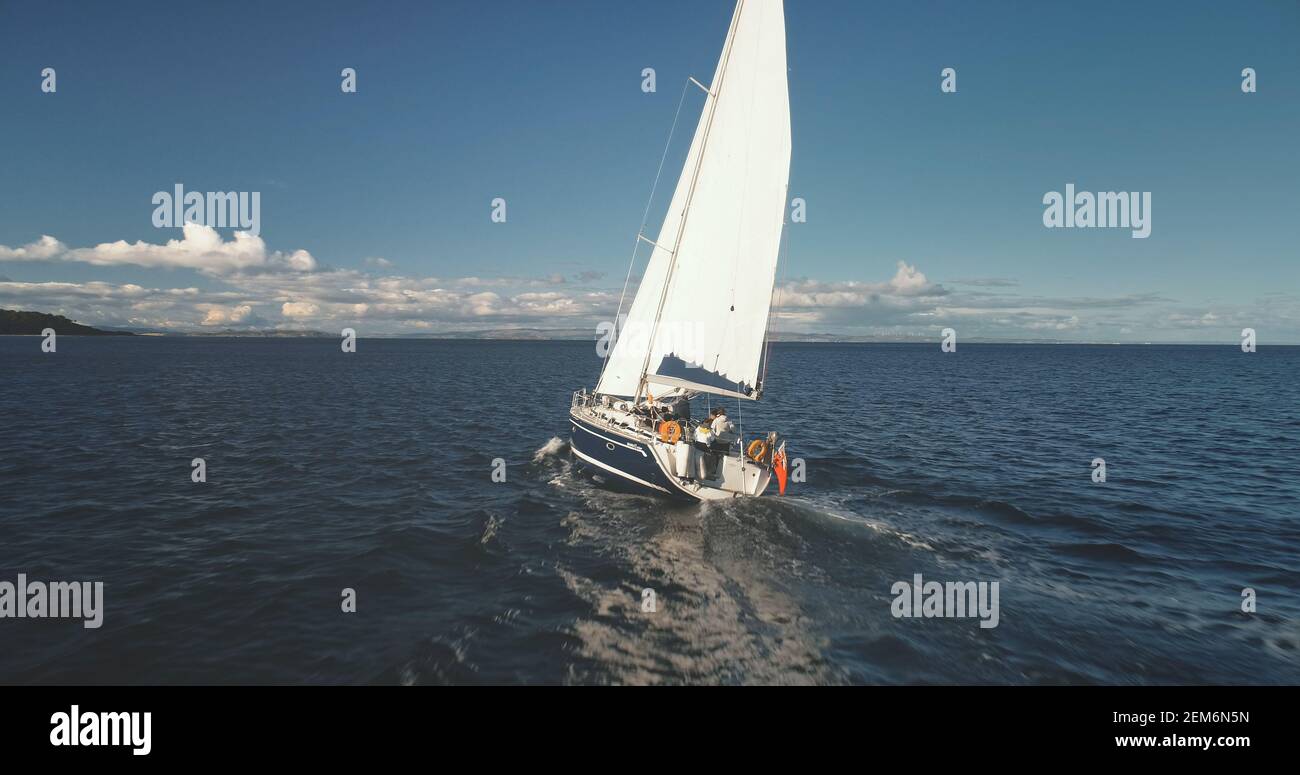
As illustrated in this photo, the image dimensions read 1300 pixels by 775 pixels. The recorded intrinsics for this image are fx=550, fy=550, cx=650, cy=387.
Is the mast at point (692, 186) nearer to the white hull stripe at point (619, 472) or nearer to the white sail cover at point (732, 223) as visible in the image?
the white sail cover at point (732, 223)

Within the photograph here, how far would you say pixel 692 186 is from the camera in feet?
69.6

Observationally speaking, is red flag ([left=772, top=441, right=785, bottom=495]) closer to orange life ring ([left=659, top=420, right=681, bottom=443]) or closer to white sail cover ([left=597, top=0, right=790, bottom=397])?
white sail cover ([left=597, top=0, right=790, bottom=397])

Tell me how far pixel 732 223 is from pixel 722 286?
7.59ft

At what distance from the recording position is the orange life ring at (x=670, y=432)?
64.8 feet

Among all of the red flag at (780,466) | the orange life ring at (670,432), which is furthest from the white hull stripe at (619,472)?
the red flag at (780,466)

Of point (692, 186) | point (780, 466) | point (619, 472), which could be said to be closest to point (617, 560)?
point (619, 472)

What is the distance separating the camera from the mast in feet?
65.2

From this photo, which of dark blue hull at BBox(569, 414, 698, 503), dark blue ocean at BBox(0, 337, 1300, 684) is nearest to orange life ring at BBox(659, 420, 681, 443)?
dark blue hull at BBox(569, 414, 698, 503)

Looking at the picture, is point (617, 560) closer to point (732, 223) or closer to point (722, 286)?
point (722, 286)

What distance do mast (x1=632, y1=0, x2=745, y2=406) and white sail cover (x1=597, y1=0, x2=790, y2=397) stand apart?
0.13 ft

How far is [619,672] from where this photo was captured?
10.4 m
